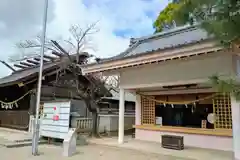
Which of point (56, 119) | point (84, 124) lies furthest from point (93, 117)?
point (56, 119)

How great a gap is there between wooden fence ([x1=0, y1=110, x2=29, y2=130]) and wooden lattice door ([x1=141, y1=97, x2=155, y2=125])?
21.4ft

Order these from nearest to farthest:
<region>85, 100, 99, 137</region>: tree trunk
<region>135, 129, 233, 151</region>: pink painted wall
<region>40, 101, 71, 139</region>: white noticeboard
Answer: <region>135, 129, 233, 151</region>: pink painted wall → <region>40, 101, 71, 139</region>: white noticeboard → <region>85, 100, 99, 137</region>: tree trunk

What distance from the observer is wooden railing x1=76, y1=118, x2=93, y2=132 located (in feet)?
35.3

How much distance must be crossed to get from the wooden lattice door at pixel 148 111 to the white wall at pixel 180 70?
179 centimetres

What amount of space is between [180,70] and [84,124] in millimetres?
5327

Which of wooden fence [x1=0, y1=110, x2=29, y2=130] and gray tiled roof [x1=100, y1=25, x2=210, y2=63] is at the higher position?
gray tiled roof [x1=100, y1=25, x2=210, y2=63]

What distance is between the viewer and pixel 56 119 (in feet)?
31.3

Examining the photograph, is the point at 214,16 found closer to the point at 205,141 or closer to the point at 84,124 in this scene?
the point at 205,141

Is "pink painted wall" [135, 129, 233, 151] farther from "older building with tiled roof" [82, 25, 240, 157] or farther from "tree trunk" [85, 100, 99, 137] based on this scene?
"tree trunk" [85, 100, 99, 137]

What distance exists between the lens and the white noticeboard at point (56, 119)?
30.1ft

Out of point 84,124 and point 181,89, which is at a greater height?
point 181,89

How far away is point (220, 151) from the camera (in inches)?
320

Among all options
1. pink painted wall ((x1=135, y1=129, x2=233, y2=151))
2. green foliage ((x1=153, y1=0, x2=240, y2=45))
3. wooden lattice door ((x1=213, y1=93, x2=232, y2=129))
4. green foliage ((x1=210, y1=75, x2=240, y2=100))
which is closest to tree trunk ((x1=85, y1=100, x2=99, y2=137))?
pink painted wall ((x1=135, y1=129, x2=233, y2=151))

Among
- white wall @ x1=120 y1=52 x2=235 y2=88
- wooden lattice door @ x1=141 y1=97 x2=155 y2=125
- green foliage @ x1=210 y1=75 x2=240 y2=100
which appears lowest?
wooden lattice door @ x1=141 y1=97 x2=155 y2=125
